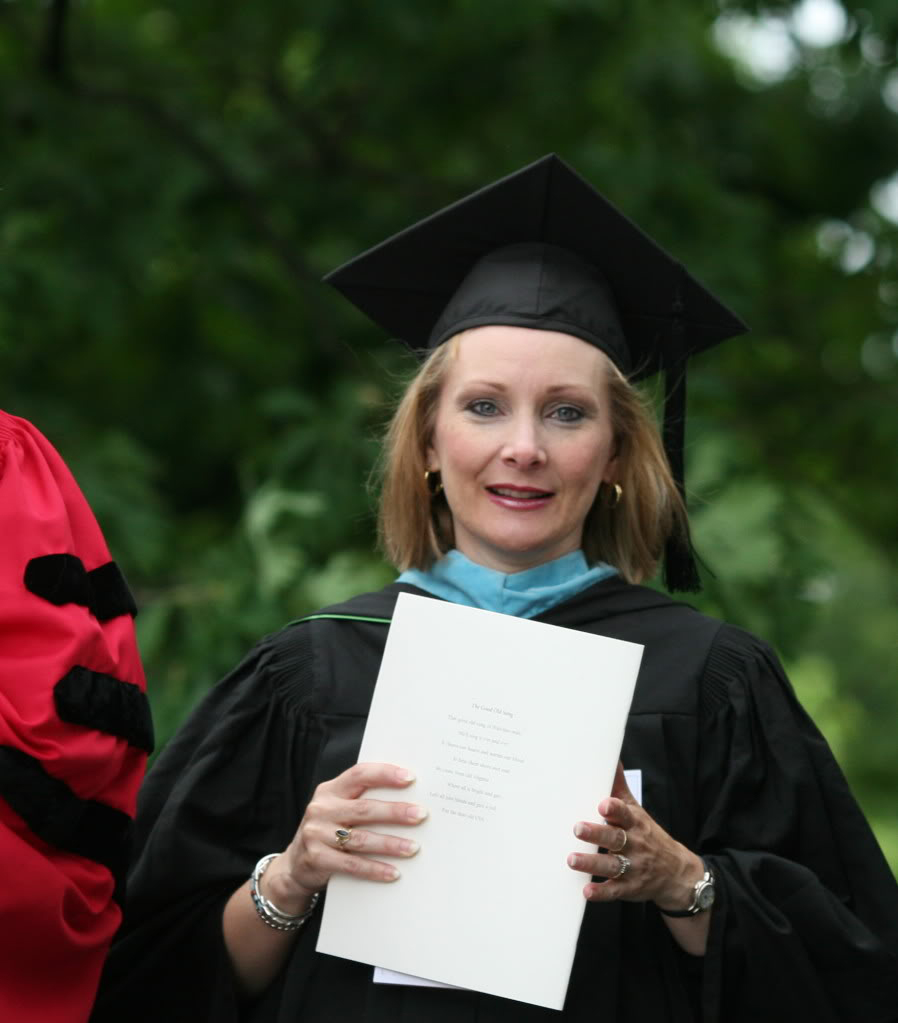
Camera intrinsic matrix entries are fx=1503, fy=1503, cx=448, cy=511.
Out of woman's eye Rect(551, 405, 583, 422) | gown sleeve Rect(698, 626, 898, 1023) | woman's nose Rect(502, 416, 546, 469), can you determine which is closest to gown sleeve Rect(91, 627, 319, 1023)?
woman's nose Rect(502, 416, 546, 469)

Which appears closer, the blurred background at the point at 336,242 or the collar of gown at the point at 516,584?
the collar of gown at the point at 516,584

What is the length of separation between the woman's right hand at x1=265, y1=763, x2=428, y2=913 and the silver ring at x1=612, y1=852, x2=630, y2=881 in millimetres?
320

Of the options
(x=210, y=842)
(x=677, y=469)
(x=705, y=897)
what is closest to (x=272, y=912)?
(x=210, y=842)

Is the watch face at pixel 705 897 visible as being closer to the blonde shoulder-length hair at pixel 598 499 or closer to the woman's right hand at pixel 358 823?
the woman's right hand at pixel 358 823

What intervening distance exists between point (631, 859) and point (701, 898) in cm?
19

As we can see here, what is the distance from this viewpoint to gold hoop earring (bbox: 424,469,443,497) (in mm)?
3031

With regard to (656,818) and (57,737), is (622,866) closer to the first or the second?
(656,818)

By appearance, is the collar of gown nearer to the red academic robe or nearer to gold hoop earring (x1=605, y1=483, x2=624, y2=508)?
gold hoop earring (x1=605, y1=483, x2=624, y2=508)

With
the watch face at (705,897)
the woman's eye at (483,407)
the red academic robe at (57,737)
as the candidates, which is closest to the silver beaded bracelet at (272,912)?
the red academic robe at (57,737)

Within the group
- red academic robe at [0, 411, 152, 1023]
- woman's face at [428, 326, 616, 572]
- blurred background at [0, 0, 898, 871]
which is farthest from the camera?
blurred background at [0, 0, 898, 871]

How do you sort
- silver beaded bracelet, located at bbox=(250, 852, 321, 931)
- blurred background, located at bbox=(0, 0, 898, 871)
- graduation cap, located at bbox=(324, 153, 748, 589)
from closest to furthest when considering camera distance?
silver beaded bracelet, located at bbox=(250, 852, 321, 931) < graduation cap, located at bbox=(324, 153, 748, 589) < blurred background, located at bbox=(0, 0, 898, 871)

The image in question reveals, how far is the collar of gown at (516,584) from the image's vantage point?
111 inches

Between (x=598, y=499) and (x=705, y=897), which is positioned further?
(x=598, y=499)

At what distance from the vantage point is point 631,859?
2422 mm
